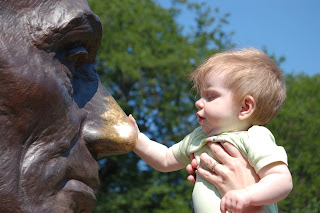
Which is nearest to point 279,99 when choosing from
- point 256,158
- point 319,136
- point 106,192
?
point 256,158

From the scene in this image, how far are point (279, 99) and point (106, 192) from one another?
7.57 metres

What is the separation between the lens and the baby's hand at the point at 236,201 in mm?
1954

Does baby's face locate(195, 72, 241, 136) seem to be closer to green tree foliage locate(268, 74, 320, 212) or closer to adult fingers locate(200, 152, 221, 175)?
adult fingers locate(200, 152, 221, 175)

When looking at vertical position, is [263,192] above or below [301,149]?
above

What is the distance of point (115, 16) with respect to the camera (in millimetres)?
10109

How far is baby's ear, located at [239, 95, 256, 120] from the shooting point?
2270 mm

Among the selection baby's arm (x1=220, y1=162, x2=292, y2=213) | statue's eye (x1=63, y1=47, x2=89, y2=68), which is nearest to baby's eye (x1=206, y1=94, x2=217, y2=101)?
baby's arm (x1=220, y1=162, x2=292, y2=213)

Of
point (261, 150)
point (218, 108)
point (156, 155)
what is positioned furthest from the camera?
point (156, 155)

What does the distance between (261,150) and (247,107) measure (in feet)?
0.86

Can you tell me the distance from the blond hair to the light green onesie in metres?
0.12

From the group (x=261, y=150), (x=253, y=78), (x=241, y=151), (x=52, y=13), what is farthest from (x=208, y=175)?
(x=52, y=13)

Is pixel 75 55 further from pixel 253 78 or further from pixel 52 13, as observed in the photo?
pixel 253 78

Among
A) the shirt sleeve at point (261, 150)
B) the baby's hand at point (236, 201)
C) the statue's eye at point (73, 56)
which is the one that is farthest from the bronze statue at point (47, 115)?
the shirt sleeve at point (261, 150)

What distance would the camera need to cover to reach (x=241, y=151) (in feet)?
7.54
